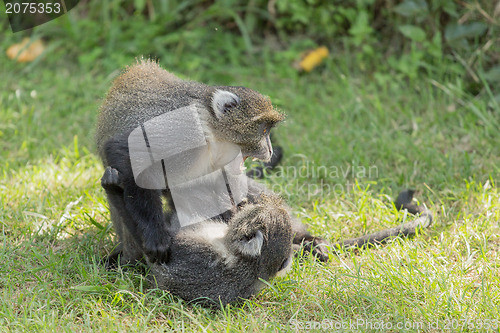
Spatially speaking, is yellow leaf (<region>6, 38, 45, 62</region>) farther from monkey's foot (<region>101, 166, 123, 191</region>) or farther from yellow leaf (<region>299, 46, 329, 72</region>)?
monkey's foot (<region>101, 166, 123, 191</region>)

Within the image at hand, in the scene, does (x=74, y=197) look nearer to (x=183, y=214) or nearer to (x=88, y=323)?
(x=183, y=214)

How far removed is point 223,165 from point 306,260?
3.03 feet

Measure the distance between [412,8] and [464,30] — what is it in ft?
2.11

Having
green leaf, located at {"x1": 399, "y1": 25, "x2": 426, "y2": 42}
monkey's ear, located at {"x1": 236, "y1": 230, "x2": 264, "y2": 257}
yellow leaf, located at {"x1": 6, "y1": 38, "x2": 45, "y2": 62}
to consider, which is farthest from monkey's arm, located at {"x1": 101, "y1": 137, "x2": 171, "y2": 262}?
yellow leaf, located at {"x1": 6, "y1": 38, "x2": 45, "y2": 62}

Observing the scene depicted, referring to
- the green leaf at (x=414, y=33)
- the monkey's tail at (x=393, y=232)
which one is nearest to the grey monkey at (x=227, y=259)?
the monkey's tail at (x=393, y=232)

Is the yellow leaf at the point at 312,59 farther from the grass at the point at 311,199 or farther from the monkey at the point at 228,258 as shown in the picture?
the monkey at the point at 228,258

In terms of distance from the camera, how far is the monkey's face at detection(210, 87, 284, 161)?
13.3 feet

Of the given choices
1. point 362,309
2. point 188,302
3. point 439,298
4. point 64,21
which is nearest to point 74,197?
point 188,302

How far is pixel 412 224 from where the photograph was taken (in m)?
4.47

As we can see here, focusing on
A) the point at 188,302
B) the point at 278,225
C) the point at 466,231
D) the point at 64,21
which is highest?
the point at 64,21

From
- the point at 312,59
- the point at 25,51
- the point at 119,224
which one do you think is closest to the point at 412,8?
the point at 312,59

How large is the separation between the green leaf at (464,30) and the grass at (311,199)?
18.4 inches

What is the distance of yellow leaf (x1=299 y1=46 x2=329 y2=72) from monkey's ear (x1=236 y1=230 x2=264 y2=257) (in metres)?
4.26

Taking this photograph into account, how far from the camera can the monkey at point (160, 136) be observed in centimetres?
371
